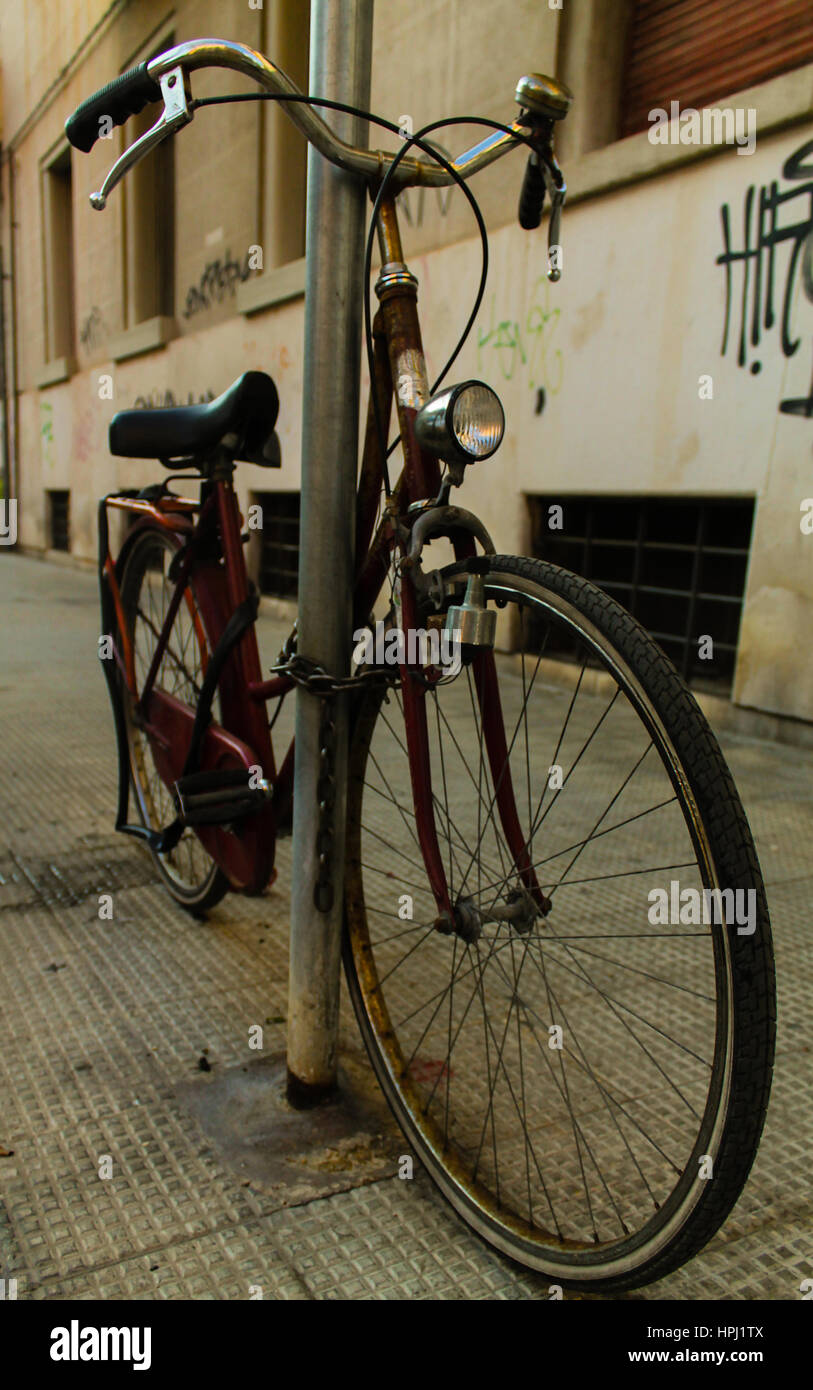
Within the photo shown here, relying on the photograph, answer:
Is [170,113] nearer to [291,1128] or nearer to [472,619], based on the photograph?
[472,619]

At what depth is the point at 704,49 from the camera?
16.3 feet

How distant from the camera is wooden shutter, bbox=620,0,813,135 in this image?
4.53 m

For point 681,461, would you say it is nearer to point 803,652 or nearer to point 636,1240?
point 803,652

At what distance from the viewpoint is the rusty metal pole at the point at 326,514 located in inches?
61.8

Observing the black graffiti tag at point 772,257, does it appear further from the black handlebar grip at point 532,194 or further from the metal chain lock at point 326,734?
the metal chain lock at point 326,734

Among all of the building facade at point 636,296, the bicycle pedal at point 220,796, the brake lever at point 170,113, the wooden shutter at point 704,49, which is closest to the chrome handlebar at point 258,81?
the brake lever at point 170,113

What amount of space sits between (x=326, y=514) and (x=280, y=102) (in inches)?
24.1

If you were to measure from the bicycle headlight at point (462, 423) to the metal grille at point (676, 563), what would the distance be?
3561mm

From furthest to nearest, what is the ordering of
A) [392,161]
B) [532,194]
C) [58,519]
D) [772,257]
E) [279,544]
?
[58,519] < [279,544] < [772,257] < [532,194] < [392,161]

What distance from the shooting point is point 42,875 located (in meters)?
2.90

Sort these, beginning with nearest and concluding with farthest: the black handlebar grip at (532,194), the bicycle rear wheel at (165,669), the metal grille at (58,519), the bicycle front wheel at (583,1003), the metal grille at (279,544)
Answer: the bicycle front wheel at (583,1003)
the black handlebar grip at (532,194)
the bicycle rear wheel at (165,669)
the metal grille at (279,544)
the metal grille at (58,519)

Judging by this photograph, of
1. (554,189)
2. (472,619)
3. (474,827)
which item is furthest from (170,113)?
(474,827)

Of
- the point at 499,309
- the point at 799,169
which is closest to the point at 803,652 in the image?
the point at 799,169

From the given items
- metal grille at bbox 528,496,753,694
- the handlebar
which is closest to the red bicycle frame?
the handlebar
